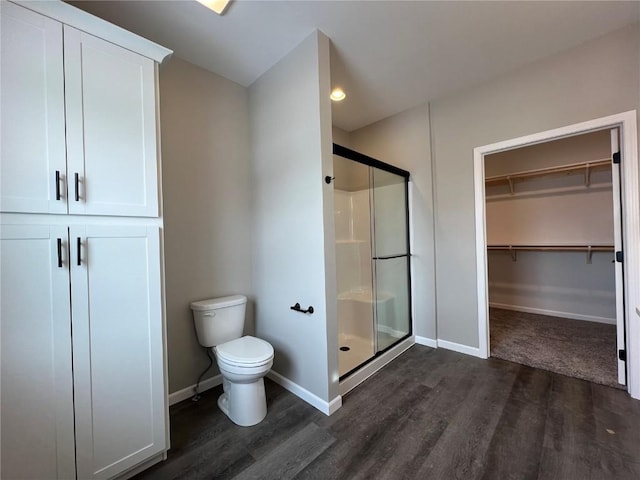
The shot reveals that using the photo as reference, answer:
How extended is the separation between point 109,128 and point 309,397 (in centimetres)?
206

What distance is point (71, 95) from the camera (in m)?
1.18

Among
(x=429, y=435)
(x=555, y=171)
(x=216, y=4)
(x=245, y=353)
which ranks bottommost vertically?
(x=429, y=435)

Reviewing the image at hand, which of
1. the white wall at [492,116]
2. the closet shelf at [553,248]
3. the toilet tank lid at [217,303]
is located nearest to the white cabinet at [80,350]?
the toilet tank lid at [217,303]

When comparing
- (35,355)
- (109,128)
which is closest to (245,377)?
(35,355)

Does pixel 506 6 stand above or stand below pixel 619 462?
above

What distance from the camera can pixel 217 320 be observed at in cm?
197

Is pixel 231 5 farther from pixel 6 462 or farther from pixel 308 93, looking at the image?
pixel 6 462

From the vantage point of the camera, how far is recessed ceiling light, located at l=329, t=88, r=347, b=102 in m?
2.57

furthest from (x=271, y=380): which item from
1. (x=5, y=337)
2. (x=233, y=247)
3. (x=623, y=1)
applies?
(x=623, y=1)

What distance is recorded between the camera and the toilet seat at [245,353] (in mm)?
1637

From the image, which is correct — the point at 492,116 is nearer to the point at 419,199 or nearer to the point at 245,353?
the point at 419,199

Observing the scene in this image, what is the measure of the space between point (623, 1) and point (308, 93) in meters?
2.04

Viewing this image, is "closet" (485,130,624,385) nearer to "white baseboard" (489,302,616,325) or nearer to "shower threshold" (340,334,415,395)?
"white baseboard" (489,302,616,325)

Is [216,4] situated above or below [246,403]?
above
